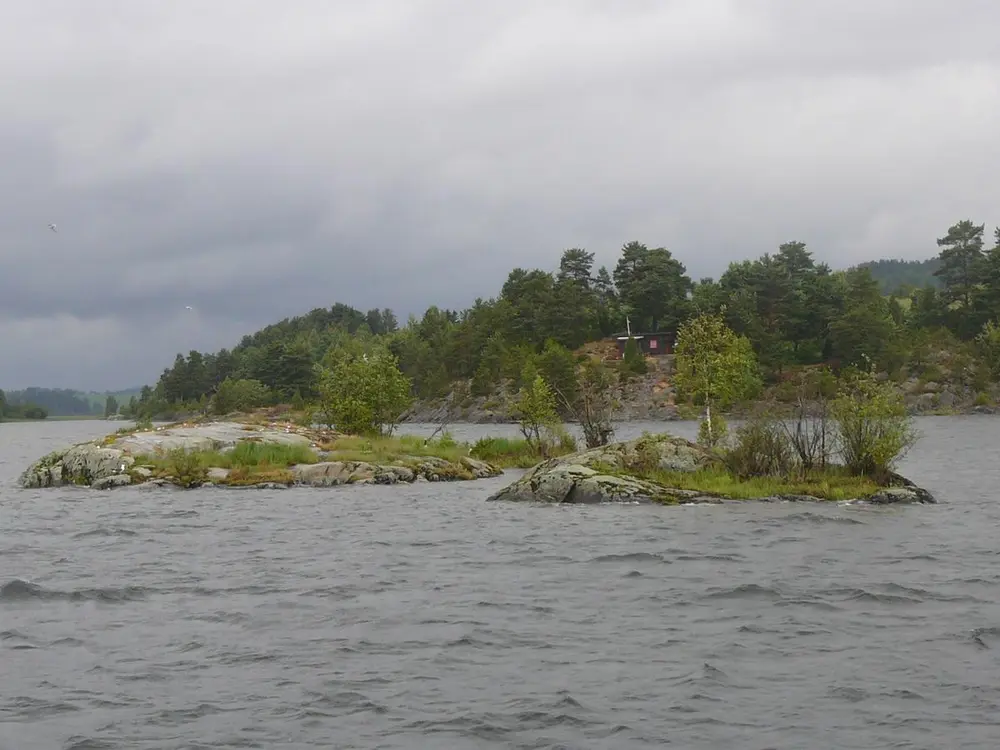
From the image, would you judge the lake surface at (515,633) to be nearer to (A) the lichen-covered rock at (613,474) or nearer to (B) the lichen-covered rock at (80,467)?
(A) the lichen-covered rock at (613,474)

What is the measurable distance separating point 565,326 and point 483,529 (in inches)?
4720

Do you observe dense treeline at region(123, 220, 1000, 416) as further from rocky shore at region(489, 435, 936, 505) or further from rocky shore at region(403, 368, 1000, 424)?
rocky shore at region(489, 435, 936, 505)

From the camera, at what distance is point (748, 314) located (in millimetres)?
134250

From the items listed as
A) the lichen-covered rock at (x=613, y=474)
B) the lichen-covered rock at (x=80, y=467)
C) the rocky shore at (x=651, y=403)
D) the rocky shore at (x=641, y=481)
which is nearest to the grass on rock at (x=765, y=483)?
the rocky shore at (x=641, y=481)

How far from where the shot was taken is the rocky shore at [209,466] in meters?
→ 47.5

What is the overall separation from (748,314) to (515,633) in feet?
401

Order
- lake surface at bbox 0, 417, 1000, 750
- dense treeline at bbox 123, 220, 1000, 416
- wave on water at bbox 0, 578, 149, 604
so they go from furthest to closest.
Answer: dense treeline at bbox 123, 220, 1000, 416
wave on water at bbox 0, 578, 149, 604
lake surface at bbox 0, 417, 1000, 750

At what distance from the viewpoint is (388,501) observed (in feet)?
130

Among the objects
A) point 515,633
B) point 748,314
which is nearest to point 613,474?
point 515,633

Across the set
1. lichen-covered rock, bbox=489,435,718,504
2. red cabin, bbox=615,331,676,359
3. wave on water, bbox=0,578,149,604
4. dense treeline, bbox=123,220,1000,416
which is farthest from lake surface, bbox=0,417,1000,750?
red cabin, bbox=615,331,676,359

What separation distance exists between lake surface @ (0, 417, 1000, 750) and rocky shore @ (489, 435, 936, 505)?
3299 mm

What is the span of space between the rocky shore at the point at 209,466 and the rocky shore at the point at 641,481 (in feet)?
36.6

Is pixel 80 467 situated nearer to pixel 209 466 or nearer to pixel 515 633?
pixel 209 466

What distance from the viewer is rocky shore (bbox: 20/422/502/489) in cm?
4753
